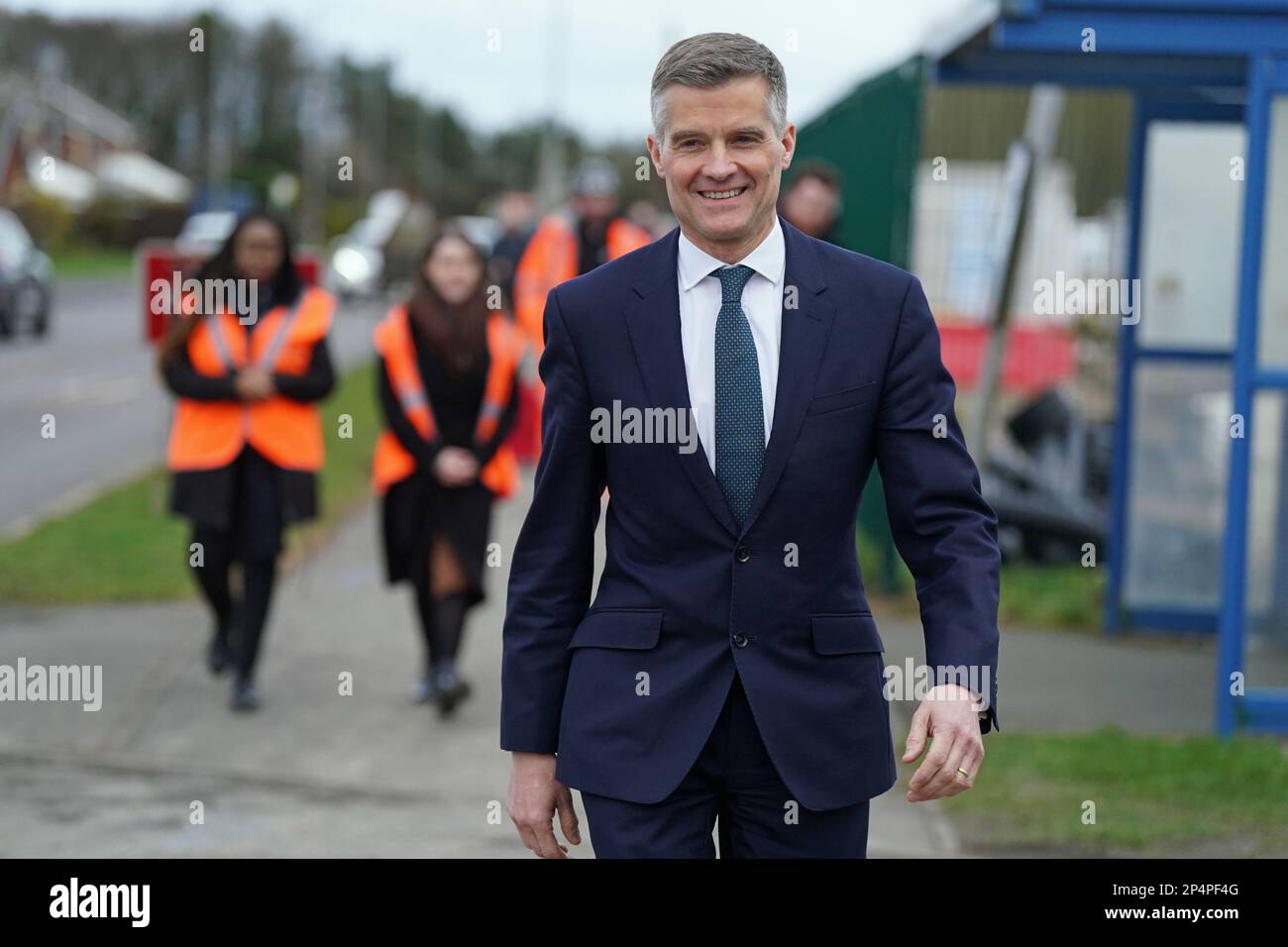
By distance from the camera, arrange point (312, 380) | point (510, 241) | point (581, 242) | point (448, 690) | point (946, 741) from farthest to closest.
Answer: point (510, 241), point (581, 242), point (312, 380), point (448, 690), point (946, 741)

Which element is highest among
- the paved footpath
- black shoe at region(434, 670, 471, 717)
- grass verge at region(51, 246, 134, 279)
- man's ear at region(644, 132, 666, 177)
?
grass verge at region(51, 246, 134, 279)

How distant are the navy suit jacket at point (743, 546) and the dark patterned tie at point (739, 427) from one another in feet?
0.12

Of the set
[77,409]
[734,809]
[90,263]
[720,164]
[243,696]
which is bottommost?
[243,696]

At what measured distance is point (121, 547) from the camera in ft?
37.1

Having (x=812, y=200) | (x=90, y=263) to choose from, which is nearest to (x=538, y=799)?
(x=812, y=200)

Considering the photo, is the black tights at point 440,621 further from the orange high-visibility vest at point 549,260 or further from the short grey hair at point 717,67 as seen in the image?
the short grey hair at point 717,67

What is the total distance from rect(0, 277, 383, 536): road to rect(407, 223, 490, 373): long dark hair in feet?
17.2

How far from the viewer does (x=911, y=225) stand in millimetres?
9742

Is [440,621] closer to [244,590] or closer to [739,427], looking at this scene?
[244,590]

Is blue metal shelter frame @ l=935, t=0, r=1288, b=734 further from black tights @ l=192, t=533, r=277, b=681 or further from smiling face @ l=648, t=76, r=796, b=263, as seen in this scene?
smiling face @ l=648, t=76, r=796, b=263

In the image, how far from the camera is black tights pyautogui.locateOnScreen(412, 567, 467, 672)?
7602mm

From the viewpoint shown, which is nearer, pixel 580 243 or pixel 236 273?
pixel 236 273

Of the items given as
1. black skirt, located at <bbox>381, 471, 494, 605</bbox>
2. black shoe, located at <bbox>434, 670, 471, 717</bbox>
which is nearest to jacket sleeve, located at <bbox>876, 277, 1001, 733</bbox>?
black shoe, located at <bbox>434, 670, 471, 717</bbox>

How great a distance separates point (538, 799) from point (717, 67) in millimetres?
1229
